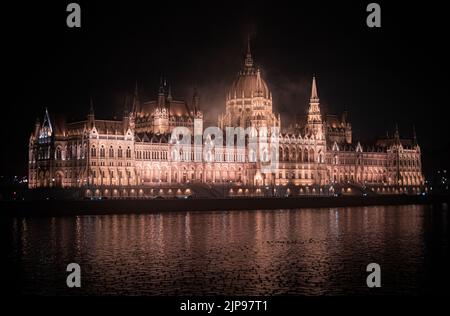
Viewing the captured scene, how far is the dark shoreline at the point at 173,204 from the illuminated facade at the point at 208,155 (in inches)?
462

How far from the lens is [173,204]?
312 feet

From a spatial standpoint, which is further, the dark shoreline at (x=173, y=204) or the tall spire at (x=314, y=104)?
the tall spire at (x=314, y=104)

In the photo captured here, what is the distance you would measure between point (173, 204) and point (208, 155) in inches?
1176

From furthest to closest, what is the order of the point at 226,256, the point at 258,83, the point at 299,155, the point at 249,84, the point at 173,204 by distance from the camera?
the point at 249,84 → the point at 258,83 → the point at 299,155 → the point at 173,204 → the point at 226,256

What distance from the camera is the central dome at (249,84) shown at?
454ft

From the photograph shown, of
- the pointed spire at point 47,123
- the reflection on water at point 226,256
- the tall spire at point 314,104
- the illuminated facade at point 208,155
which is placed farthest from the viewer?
the tall spire at point 314,104

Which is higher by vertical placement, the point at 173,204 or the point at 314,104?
the point at 314,104

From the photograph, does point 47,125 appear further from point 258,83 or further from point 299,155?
point 299,155

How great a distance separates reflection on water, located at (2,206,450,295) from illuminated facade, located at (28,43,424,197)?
35874mm

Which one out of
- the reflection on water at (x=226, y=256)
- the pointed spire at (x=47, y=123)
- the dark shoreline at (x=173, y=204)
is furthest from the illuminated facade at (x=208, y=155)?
the reflection on water at (x=226, y=256)

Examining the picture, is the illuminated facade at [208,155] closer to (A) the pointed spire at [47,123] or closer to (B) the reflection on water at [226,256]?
(A) the pointed spire at [47,123]

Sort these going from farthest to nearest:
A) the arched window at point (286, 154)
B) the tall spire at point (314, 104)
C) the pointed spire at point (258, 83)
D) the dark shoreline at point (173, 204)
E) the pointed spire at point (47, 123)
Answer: the tall spire at point (314, 104) → the pointed spire at point (258, 83) → the arched window at point (286, 154) → the pointed spire at point (47, 123) → the dark shoreline at point (173, 204)

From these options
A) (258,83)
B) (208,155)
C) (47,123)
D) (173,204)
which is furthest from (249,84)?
(173,204)
